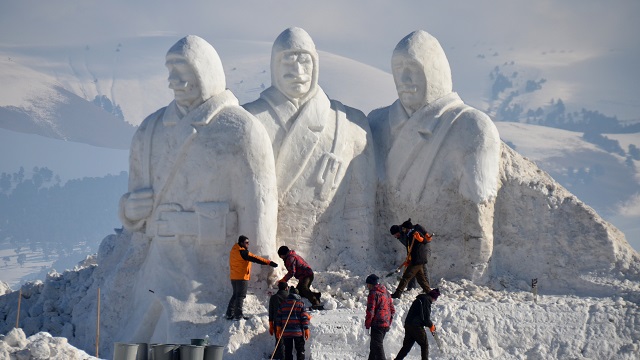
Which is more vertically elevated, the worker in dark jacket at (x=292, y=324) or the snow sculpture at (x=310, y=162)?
the snow sculpture at (x=310, y=162)

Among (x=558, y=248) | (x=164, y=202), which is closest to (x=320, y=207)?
(x=164, y=202)

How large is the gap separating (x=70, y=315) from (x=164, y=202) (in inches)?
108

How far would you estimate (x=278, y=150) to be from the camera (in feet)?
73.6

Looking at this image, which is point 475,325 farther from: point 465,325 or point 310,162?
point 310,162

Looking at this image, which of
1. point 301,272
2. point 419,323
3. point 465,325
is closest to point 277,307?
point 301,272

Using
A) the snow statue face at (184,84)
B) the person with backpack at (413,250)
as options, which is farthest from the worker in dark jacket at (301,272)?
the snow statue face at (184,84)

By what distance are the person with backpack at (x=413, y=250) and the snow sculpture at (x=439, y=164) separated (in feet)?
4.42

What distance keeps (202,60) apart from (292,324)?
470 centimetres

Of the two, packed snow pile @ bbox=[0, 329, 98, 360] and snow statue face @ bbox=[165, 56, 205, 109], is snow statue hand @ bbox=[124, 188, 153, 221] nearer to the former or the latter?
snow statue face @ bbox=[165, 56, 205, 109]

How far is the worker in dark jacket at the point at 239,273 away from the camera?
67.7ft

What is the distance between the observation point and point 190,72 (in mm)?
21984

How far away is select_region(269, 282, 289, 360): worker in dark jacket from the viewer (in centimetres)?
1984

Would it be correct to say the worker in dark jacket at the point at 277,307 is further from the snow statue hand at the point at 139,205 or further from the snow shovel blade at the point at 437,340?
the snow statue hand at the point at 139,205

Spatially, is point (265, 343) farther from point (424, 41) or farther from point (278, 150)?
point (424, 41)
